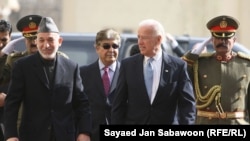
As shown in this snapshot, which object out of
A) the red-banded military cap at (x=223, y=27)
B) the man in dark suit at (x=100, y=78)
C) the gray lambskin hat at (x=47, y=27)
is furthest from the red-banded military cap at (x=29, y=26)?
the red-banded military cap at (x=223, y=27)

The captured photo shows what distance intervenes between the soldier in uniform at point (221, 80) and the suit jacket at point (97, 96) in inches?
34.6

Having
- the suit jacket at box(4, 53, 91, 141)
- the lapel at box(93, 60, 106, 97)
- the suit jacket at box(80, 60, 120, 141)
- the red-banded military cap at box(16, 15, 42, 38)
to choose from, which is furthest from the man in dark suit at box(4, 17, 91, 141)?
the red-banded military cap at box(16, 15, 42, 38)

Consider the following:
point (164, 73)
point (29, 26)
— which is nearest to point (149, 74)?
point (164, 73)

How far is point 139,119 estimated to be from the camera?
860cm

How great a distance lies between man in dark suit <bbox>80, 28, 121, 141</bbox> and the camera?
9.59 metres

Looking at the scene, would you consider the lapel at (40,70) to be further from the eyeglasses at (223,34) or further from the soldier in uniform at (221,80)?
the eyeglasses at (223,34)

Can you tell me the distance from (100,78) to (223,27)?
1357 millimetres

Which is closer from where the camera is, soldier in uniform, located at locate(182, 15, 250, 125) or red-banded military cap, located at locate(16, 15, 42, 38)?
soldier in uniform, located at locate(182, 15, 250, 125)

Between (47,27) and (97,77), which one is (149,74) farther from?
(97,77)

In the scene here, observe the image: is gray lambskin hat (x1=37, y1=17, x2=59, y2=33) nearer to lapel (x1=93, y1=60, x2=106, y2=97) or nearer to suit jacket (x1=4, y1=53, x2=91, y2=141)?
suit jacket (x1=4, y1=53, x2=91, y2=141)

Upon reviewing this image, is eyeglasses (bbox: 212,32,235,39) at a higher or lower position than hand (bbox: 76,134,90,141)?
higher

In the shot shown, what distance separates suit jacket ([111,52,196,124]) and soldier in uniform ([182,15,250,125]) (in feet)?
1.93

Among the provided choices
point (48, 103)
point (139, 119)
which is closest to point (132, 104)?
point (139, 119)

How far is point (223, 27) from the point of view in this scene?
9352 mm
